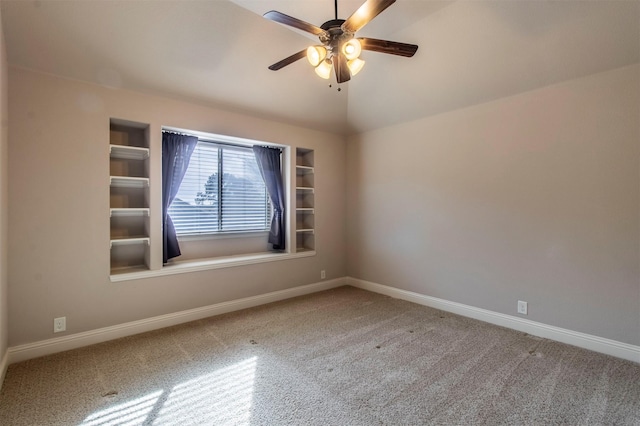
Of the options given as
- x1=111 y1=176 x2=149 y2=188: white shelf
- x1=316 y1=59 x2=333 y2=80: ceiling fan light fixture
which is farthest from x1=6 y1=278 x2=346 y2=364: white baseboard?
x1=316 y1=59 x2=333 y2=80: ceiling fan light fixture

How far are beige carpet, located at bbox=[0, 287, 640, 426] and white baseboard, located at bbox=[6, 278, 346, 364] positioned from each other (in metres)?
0.10

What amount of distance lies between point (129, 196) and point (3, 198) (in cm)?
108

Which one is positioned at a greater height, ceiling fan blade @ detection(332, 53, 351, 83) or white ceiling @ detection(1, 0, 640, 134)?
white ceiling @ detection(1, 0, 640, 134)

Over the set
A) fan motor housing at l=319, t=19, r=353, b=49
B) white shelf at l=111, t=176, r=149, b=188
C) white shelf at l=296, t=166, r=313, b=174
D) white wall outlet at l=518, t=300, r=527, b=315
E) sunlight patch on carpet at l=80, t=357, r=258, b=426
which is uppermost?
fan motor housing at l=319, t=19, r=353, b=49

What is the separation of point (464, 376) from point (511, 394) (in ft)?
1.02

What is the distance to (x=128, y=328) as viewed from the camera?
3010mm

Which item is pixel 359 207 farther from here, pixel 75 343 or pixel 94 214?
pixel 75 343

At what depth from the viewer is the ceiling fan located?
1938 mm

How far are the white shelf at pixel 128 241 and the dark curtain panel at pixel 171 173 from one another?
22cm

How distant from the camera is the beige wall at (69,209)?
8.24 feet

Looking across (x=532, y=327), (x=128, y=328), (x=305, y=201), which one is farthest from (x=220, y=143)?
(x=532, y=327)

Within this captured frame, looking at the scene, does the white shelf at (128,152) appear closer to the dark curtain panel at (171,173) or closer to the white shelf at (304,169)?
the dark curtain panel at (171,173)

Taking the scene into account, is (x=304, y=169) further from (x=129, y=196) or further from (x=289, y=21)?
(x=289, y=21)

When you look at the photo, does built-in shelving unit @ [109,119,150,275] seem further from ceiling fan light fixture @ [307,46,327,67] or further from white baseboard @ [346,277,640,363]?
white baseboard @ [346,277,640,363]
